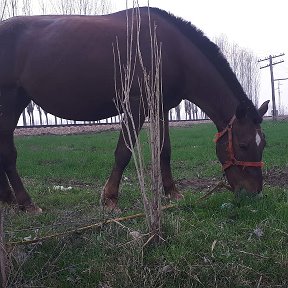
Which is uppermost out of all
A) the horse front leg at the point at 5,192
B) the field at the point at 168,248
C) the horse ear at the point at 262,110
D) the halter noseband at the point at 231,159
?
the horse ear at the point at 262,110

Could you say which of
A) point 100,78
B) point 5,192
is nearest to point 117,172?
point 100,78

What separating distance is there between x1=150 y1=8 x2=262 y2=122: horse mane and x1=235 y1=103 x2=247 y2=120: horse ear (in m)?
0.30

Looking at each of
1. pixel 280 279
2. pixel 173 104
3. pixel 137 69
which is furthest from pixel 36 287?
pixel 173 104

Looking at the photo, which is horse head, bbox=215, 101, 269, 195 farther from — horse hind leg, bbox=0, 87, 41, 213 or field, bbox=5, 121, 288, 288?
horse hind leg, bbox=0, 87, 41, 213

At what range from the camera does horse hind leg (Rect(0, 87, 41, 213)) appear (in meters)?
5.08

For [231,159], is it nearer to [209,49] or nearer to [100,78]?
[209,49]

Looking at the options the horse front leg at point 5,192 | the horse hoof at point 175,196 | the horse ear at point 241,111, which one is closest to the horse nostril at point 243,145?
the horse ear at point 241,111

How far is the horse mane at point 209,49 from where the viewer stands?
501 cm

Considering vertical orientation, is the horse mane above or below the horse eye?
above

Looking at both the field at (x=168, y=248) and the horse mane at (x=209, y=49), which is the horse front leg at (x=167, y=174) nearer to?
the field at (x=168, y=248)

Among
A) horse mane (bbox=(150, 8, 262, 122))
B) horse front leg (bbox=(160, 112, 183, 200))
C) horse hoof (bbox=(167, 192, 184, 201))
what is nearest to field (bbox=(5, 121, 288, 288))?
horse hoof (bbox=(167, 192, 184, 201))

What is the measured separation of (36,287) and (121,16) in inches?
140

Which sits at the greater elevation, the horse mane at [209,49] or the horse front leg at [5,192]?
the horse mane at [209,49]

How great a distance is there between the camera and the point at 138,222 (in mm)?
3896
